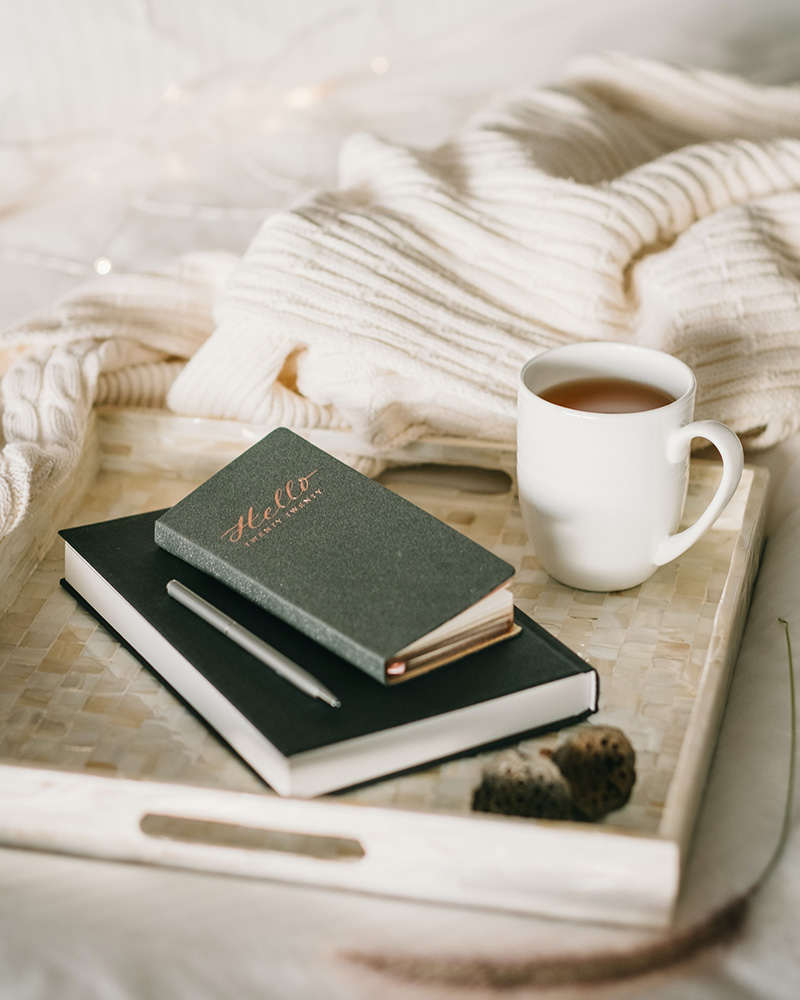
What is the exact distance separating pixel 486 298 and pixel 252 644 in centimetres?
34

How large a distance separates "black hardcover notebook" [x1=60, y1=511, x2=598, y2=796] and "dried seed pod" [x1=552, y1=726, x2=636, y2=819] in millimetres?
25

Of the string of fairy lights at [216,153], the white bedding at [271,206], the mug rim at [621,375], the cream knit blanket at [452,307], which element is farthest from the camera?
the string of fairy lights at [216,153]

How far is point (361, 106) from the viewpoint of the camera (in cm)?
131

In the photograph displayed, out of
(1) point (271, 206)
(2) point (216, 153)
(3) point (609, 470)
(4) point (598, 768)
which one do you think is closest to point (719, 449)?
(3) point (609, 470)

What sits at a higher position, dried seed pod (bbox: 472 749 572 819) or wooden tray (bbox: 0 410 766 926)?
dried seed pod (bbox: 472 749 572 819)

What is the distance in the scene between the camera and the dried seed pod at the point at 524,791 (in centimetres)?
41

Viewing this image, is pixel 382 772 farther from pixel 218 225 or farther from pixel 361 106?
pixel 361 106

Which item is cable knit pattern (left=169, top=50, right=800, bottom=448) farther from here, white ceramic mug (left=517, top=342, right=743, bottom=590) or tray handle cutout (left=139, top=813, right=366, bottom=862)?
tray handle cutout (left=139, top=813, right=366, bottom=862)

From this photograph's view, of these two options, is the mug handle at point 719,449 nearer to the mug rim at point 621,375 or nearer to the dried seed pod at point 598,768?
the mug rim at point 621,375

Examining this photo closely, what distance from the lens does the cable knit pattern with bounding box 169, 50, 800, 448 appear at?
667 mm

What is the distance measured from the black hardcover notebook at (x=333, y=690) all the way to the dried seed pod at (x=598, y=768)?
3cm

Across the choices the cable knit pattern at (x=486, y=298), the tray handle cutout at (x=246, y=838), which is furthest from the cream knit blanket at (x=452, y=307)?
the tray handle cutout at (x=246, y=838)

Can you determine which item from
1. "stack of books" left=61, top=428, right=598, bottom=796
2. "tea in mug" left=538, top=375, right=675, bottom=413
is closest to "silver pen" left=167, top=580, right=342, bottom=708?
"stack of books" left=61, top=428, right=598, bottom=796

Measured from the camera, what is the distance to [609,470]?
512 mm
